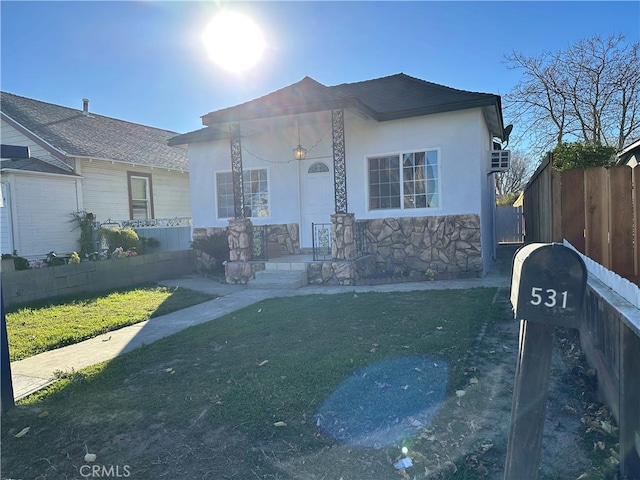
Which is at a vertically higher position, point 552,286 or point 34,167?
point 34,167

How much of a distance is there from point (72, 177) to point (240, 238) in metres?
6.31

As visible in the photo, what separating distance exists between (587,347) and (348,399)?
2.17m

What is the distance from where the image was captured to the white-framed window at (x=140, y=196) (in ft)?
46.2

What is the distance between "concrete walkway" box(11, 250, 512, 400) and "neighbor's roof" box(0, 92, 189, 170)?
229 inches

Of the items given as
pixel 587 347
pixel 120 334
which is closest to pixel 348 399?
pixel 587 347

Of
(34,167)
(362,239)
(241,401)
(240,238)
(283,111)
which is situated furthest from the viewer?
(34,167)

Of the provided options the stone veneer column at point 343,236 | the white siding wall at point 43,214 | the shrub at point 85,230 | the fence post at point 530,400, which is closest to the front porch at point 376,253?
the stone veneer column at point 343,236

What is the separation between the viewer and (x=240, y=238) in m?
9.77

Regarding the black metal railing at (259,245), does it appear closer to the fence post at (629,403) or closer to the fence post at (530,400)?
the fence post at (629,403)

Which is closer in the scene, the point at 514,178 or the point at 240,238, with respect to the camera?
the point at 240,238

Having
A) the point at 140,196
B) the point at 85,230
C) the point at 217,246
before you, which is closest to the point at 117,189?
the point at 140,196

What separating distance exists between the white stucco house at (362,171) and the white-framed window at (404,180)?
0.02 meters

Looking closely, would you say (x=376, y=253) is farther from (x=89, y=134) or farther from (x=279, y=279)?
(x=89, y=134)

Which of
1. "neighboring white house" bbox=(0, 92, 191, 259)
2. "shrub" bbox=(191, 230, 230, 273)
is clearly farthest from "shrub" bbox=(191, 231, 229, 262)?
"neighboring white house" bbox=(0, 92, 191, 259)
